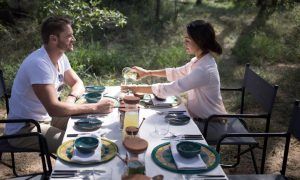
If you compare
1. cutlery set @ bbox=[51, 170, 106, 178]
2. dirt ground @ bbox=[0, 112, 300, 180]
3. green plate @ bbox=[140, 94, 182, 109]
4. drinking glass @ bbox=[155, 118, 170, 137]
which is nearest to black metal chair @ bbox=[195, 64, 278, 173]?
green plate @ bbox=[140, 94, 182, 109]

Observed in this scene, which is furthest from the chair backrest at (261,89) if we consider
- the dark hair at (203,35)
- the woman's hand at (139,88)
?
the woman's hand at (139,88)

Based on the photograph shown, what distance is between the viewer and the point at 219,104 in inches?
121

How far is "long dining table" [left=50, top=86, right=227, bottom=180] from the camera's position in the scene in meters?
1.89

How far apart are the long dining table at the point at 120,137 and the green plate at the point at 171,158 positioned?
0.02 m

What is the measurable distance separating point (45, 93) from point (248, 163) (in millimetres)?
2266

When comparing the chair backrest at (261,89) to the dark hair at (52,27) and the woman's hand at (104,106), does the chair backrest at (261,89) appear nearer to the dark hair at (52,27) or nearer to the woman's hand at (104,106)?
the woman's hand at (104,106)

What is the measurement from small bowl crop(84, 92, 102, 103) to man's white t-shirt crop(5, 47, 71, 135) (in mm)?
285

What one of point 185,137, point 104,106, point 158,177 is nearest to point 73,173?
point 158,177

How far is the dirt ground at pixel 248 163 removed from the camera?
11.9 ft

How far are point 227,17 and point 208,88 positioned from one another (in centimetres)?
712

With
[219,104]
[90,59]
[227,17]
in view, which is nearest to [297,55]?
[227,17]

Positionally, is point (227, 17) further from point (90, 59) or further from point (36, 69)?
point (36, 69)

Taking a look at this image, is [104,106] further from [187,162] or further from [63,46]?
[187,162]

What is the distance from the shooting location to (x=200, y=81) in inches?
114
